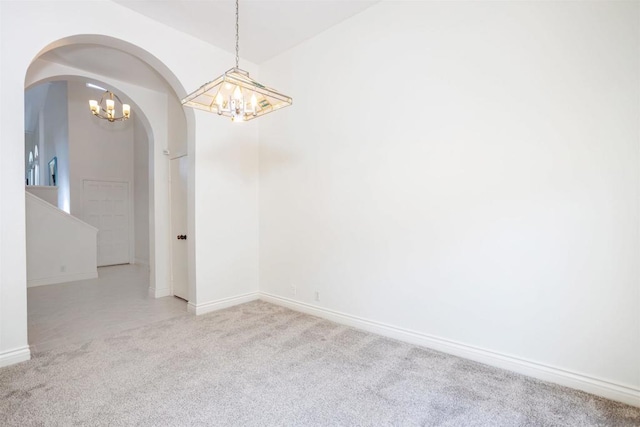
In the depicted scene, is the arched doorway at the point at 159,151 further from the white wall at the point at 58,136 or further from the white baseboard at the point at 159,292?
the white wall at the point at 58,136

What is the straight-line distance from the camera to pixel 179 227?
4688 mm

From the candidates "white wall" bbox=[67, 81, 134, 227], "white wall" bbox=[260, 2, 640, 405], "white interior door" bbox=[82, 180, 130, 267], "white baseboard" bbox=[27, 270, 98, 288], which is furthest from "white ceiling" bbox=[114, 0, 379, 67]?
"white interior door" bbox=[82, 180, 130, 267]

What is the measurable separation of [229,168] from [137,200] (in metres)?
5.51

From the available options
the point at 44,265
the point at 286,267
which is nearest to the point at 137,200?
the point at 44,265

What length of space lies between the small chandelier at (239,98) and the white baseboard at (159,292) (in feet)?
11.4

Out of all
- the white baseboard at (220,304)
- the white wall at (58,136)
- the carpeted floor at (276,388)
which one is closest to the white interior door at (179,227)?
the white baseboard at (220,304)

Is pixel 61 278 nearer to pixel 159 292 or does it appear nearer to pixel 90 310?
pixel 90 310

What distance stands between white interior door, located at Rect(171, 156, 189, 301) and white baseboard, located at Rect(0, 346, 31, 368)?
194 centimetres

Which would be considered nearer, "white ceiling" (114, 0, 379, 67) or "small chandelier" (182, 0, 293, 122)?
"small chandelier" (182, 0, 293, 122)

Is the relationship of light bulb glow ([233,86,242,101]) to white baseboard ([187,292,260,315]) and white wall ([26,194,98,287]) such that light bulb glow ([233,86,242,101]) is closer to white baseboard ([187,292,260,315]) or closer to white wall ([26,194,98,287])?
white baseboard ([187,292,260,315])

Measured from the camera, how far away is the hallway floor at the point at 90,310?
326 cm

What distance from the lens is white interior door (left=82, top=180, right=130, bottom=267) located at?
25.2ft

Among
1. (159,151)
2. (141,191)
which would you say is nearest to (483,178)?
(159,151)

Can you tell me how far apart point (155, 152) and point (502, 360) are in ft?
16.9
